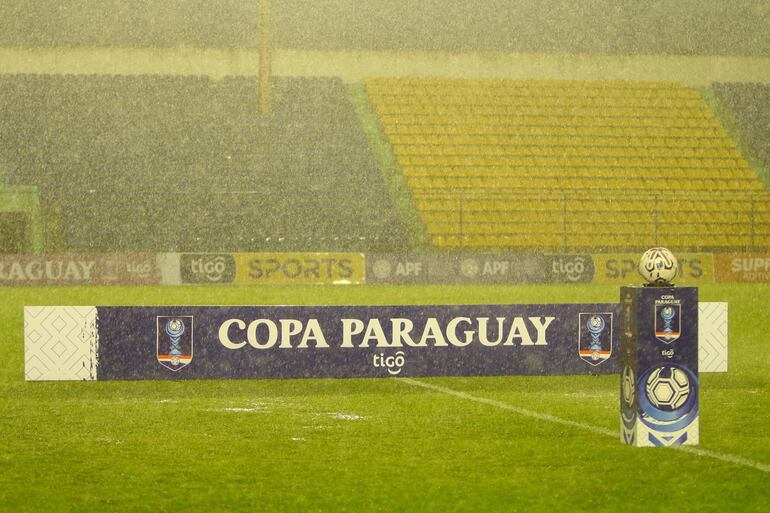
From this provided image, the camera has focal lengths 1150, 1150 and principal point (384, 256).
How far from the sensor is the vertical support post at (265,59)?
3212 cm

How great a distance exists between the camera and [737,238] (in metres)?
30.9

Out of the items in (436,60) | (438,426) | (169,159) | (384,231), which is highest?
(436,60)

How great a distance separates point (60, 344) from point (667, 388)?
5477 mm

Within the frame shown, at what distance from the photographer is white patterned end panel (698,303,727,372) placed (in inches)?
412

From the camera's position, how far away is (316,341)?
33.9 feet

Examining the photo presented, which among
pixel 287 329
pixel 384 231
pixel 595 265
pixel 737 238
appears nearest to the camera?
pixel 287 329

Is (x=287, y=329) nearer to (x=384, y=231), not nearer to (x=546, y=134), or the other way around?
(x=384, y=231)

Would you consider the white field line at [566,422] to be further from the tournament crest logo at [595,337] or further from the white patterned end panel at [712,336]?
the white patterned end panel at [712,336]

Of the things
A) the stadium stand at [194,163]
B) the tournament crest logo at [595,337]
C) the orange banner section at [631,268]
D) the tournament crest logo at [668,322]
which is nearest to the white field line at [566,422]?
the tournament crest logo at [668,322]

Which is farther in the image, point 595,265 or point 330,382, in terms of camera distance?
point 595,265

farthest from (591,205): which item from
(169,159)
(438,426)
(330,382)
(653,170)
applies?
Result: (438,426)

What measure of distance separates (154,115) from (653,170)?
14.4 meters

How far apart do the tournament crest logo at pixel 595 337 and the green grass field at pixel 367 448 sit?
0.88 ft

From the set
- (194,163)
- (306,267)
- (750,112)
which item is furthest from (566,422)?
(750,112)
